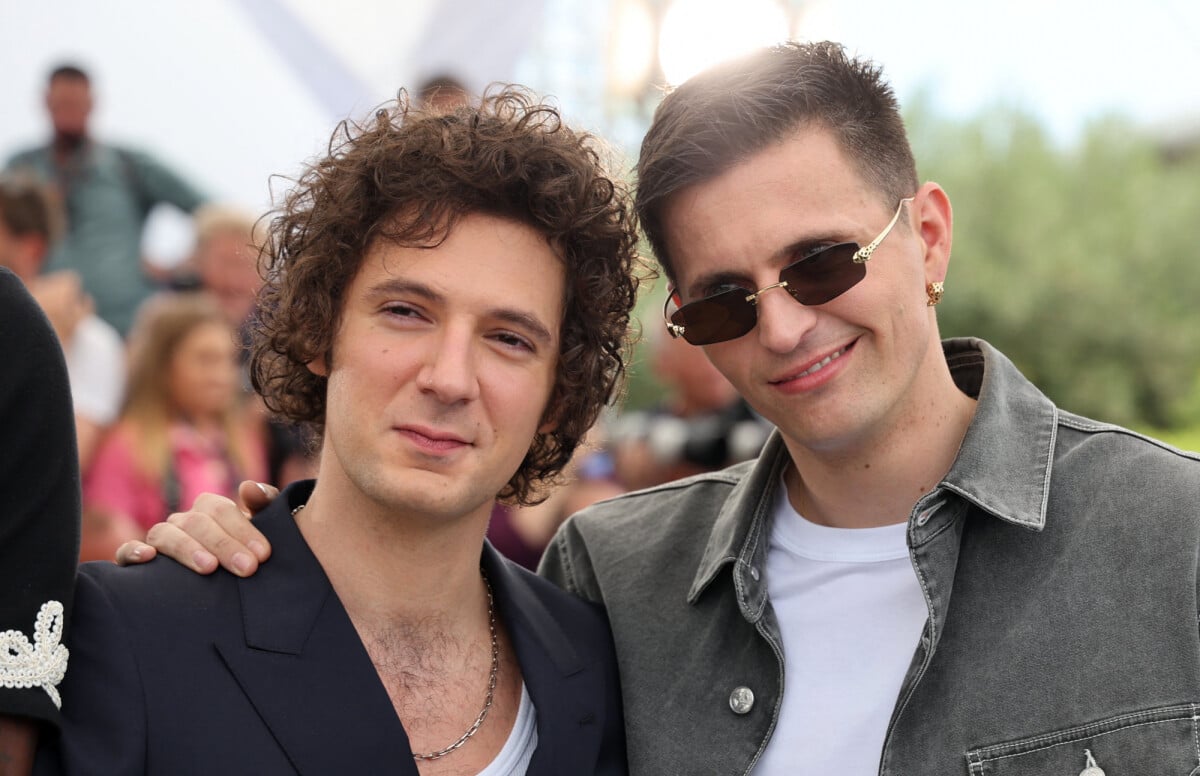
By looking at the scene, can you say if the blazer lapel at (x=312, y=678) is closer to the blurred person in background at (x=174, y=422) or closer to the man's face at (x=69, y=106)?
the blurred person in background at (x=174, y=422)

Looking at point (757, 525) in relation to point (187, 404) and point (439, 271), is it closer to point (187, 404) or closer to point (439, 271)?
point (439, 271)

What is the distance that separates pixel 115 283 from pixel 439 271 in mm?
4944

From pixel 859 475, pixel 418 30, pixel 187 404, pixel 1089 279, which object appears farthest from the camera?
pixel 1089 279

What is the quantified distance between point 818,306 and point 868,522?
0.52m

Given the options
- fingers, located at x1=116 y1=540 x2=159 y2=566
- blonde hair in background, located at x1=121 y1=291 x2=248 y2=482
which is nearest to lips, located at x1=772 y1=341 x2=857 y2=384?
fingers, located at x1=116 y1=540 x2=159 y2=566

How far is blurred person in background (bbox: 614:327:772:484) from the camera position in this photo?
528 cm

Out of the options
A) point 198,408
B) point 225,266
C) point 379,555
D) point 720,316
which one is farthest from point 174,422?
point 720,316

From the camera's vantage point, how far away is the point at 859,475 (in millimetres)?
2795

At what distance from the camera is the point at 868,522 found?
9.28 feet

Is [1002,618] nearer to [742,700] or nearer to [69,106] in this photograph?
[742,700]

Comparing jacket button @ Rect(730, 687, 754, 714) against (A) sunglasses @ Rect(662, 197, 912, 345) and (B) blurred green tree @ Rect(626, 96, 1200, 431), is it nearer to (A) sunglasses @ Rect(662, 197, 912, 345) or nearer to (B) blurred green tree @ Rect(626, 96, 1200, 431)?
(A) sunglasses @ Rect(662, 197, 912, 345)

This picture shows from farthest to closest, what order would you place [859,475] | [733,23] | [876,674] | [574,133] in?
[733,23] < [574,133] < [859,475] < [876,674]

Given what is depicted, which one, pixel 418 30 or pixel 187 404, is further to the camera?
pixel 418 30

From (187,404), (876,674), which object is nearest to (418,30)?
(187,404)
